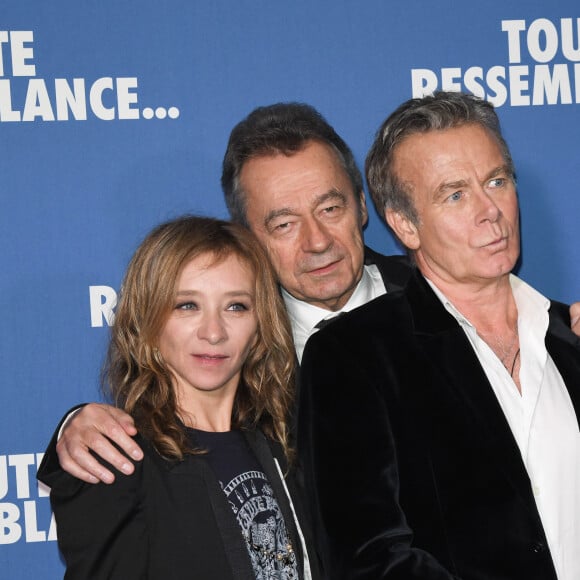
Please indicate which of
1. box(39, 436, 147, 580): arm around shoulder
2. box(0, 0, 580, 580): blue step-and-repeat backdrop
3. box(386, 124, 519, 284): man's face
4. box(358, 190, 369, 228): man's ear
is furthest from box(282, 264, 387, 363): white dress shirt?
box(39, 436, 147, 580): arm around shoulder

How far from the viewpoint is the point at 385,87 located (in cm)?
265

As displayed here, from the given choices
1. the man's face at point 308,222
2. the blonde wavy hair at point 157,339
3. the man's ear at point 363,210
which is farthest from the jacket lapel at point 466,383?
the man's ear at point 363,210

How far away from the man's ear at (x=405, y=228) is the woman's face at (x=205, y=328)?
1.11 feet

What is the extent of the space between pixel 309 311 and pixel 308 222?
230mm

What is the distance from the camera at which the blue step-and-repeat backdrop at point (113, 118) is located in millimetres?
2479

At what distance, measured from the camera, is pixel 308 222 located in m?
2.38

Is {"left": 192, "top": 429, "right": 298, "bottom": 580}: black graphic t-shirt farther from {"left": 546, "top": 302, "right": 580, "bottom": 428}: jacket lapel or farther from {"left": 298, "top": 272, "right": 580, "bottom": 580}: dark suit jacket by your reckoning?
{"left": 546, "top": 302, "right": 580, "bottom": 428}: jacket lapel

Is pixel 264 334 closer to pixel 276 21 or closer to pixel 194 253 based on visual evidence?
pixel 194 253

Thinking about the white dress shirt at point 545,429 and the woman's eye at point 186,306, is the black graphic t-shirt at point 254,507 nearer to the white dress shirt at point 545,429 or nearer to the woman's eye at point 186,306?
the woman's eye at point 186,306

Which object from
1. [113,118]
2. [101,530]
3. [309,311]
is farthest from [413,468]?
[113,118]

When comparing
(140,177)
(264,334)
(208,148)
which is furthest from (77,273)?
(264,334)

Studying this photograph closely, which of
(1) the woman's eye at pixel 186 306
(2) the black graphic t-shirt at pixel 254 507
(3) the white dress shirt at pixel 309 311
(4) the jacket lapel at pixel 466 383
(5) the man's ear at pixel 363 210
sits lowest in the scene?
(2) the black graphic t-shirt at pixel 254 507

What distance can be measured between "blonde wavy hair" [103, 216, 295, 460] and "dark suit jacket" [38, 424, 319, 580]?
0.06 meters

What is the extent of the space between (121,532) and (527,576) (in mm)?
740
